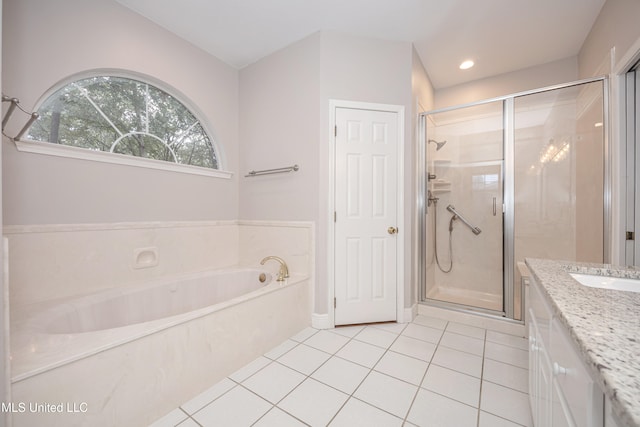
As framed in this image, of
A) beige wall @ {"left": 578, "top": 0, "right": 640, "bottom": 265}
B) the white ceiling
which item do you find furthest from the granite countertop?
the white ceiling

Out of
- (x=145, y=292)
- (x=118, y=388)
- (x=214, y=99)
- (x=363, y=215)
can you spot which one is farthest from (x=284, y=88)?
(x=118, y=388)

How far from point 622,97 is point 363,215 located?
6.32 ft

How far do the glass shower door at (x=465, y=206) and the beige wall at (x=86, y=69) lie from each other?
7.91 feet

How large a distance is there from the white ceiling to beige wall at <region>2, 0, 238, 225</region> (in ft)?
0.71

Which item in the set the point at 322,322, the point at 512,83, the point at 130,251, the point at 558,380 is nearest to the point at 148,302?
the point at 130,251

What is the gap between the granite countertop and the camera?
37 centimetres

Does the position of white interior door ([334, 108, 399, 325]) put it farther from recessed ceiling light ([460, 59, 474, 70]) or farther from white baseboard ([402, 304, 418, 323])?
recessed ceiling light ([460, 59, 474, 70])

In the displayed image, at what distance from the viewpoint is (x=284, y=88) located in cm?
241

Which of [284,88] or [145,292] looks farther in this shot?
[284,88]

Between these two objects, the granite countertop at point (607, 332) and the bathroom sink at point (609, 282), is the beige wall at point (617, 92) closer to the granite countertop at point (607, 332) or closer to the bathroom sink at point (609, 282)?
the bathroom sink at point (609, 282)

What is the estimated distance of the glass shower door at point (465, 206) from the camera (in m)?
2.63

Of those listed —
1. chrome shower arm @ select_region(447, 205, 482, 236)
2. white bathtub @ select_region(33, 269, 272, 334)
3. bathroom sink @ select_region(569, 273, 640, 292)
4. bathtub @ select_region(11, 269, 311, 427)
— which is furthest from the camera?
chrome shower arm @ select_region(447, 205, 482, 236)

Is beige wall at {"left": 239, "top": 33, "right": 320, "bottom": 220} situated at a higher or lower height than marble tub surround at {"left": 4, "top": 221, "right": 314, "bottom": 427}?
higher

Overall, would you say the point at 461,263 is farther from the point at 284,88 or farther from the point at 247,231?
the point at 284,88
